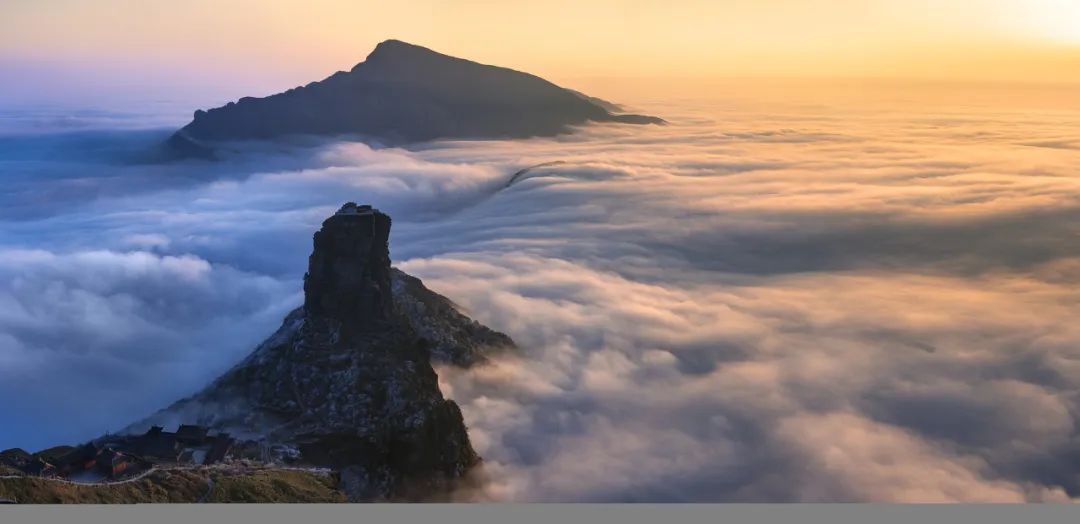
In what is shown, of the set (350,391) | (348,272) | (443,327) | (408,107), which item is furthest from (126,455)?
(408,107)

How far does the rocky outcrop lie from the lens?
9969mm

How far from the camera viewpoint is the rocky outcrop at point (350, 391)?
997 cm

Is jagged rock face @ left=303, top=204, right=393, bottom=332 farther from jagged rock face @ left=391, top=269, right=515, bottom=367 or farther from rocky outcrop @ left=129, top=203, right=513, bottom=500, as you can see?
jagged rock face @ left=391, top=269, right=515, bottom=367

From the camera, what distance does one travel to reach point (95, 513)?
7664mm

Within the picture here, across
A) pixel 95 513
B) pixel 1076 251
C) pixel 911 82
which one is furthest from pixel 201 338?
pixel 1076 251

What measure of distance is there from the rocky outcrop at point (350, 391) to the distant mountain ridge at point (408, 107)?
192 centimetres

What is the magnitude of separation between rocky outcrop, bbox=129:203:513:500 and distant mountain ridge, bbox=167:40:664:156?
192cm

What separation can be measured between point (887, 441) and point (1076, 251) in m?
4.05

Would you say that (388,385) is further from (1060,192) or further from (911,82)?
(1060,192)

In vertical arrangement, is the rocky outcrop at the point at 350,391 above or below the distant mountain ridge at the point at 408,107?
below

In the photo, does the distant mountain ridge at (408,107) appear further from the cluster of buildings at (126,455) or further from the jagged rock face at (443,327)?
the cluster of buildings at (126,455)

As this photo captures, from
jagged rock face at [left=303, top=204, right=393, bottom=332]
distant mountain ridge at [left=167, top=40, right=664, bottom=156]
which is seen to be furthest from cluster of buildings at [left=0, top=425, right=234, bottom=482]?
distant mountain ridge at [left=167, top=40, right=664, bottom=156]

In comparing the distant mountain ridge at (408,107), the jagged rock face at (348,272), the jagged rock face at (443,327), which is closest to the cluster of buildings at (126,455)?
the jagged rock face at (348,272)

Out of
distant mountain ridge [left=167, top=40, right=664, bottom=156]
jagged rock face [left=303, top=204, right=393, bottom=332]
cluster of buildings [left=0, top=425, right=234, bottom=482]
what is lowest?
cluster of buildings [left=0, top=425, right=234, bottom=482]
